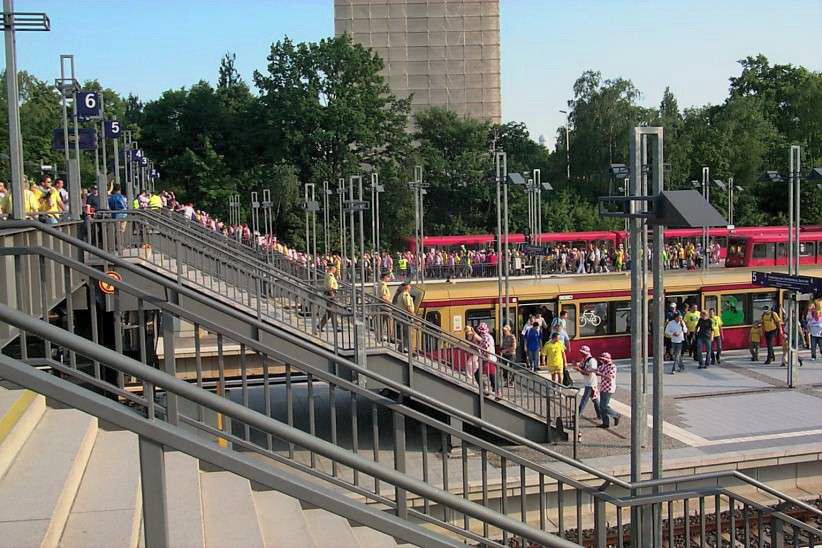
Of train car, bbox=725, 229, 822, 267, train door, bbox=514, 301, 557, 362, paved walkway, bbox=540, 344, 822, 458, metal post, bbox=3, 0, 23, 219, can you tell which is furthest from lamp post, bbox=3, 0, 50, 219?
train car, bbox=725, 229, 822, 267

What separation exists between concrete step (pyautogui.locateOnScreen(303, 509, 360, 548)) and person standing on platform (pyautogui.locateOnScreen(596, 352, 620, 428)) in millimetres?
10778

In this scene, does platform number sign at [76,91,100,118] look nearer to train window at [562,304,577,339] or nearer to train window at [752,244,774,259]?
train window at [562,304,577,339]

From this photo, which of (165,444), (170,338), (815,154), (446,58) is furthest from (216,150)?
(165,444)

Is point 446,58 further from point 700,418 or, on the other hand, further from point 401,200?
point 700,418

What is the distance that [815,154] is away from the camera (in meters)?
69.6

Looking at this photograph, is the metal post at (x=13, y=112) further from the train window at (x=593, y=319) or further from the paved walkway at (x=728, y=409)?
the train window at (x=593, y=319)

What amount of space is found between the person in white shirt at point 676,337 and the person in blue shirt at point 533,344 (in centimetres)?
364

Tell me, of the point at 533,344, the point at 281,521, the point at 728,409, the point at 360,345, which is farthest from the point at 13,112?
the point at 533,344

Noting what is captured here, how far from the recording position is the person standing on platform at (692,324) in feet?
81.1

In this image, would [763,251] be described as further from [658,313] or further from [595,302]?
[658,313]

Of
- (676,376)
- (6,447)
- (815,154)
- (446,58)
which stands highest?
(446,58)

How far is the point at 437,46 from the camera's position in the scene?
73.2 m

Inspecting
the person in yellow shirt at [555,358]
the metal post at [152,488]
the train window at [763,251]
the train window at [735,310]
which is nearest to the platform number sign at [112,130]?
the person in yellow shirt at [555,358]

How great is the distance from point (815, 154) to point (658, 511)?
70011 mm
